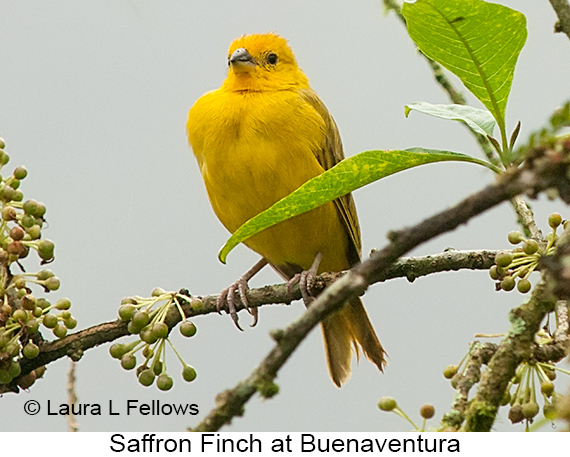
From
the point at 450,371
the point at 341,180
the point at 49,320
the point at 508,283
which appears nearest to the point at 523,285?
the point at 508,283

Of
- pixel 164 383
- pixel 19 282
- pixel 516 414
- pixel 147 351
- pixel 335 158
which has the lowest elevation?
pixel 516 414

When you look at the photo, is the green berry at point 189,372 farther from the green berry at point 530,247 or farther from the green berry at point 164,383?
the green berry at point 530,247

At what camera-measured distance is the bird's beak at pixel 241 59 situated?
157 inches

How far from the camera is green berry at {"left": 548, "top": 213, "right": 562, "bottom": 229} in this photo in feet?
6.46

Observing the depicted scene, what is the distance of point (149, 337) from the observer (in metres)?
2.19

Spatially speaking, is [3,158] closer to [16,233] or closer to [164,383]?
[16,233]

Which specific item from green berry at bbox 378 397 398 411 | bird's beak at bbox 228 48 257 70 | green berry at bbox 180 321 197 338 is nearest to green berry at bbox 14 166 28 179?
green berry at bbox 180 321 197 338

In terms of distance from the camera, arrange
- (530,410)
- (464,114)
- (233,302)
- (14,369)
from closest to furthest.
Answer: (530,410) < (464,114) < (14,369) < (233,302)

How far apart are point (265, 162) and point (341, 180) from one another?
71.7 inches

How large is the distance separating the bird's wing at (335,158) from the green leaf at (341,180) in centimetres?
187

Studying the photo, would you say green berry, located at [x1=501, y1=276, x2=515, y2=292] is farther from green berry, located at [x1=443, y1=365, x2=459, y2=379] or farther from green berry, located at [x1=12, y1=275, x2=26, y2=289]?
green berry, located at [x1=12, y1=275, x2=26, y2=289]

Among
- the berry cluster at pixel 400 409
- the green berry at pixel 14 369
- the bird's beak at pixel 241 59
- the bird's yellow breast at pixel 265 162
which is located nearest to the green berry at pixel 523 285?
the berry cluster at pixel 400 409

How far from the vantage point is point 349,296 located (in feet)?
2.68

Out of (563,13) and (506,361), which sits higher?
(563,13)
